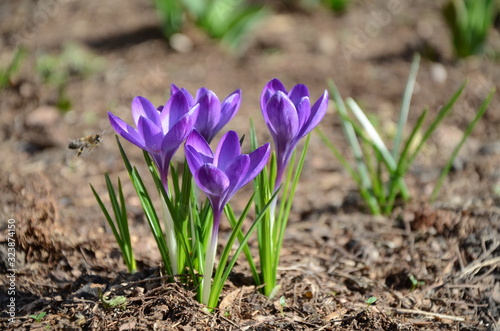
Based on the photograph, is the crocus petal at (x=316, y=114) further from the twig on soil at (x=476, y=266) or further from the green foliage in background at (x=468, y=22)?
the green foliage in background at (x=468, y=22)

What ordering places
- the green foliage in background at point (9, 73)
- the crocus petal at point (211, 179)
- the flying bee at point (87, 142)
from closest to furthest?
the crocus petal at point (211, 179), the flying bee at point (87, 142), the green foliage in background at point (9, 73)

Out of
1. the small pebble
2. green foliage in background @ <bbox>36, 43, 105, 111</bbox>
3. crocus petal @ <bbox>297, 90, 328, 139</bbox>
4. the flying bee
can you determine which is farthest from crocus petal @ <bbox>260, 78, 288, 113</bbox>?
the small pebble

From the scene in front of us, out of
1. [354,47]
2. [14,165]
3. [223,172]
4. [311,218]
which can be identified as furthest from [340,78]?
[223,172]

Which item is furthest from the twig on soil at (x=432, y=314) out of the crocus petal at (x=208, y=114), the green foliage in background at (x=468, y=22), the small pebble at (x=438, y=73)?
the green foliage in background at (x=468, y=22)

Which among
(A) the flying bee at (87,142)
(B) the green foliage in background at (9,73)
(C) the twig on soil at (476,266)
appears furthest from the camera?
(B) the green foliage in background at (9,73)

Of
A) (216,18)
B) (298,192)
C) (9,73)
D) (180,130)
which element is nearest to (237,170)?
(180,130)

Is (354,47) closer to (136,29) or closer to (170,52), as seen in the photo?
(170,52)

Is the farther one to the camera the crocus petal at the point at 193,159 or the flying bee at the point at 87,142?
the flying bee at the point at 87,142

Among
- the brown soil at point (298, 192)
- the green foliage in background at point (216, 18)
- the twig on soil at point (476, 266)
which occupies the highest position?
the green foliage in background at point (216, 18)
